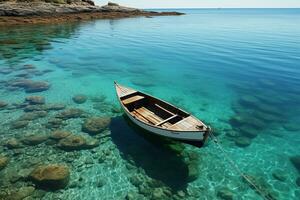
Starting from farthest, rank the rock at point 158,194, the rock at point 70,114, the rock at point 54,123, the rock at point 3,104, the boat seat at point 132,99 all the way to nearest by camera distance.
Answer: the rock at point 3,104 < the rock at point 70,114 < the boat seat at point 132,99 < the rock at point 54,123 < the rock at point 158,194

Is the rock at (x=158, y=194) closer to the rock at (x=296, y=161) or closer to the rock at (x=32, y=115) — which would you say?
the rock at (x=296, y=161)

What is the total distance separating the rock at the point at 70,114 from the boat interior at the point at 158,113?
414 centimetres

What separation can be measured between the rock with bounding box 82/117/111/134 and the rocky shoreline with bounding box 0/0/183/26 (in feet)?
213

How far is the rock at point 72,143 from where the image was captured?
15.7 meters

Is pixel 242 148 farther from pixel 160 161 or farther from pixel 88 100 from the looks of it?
pixel 88 100

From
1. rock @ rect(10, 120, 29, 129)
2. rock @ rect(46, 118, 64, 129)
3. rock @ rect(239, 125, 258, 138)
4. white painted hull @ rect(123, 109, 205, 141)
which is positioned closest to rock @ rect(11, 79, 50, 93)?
rock @ rect(10, 120, 29, 129)

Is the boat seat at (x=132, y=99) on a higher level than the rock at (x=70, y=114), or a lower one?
higher

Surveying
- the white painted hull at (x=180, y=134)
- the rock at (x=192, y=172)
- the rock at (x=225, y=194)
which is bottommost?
the rock at (x=192, y=172)

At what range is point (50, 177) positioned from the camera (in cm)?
1281

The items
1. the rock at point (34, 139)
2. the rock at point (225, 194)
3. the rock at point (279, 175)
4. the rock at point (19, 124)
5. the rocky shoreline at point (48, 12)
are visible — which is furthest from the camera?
the rocky shoreline at point (48, 12)

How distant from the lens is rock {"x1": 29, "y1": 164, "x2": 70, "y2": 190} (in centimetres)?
1272

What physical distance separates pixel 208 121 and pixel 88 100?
1116 centimetres

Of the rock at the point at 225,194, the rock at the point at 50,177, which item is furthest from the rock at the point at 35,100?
the rock at the point at 225,194

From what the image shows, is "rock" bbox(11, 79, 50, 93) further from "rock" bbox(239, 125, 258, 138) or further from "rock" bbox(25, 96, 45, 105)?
"rock" bbox(239, 125, 258, 138)
